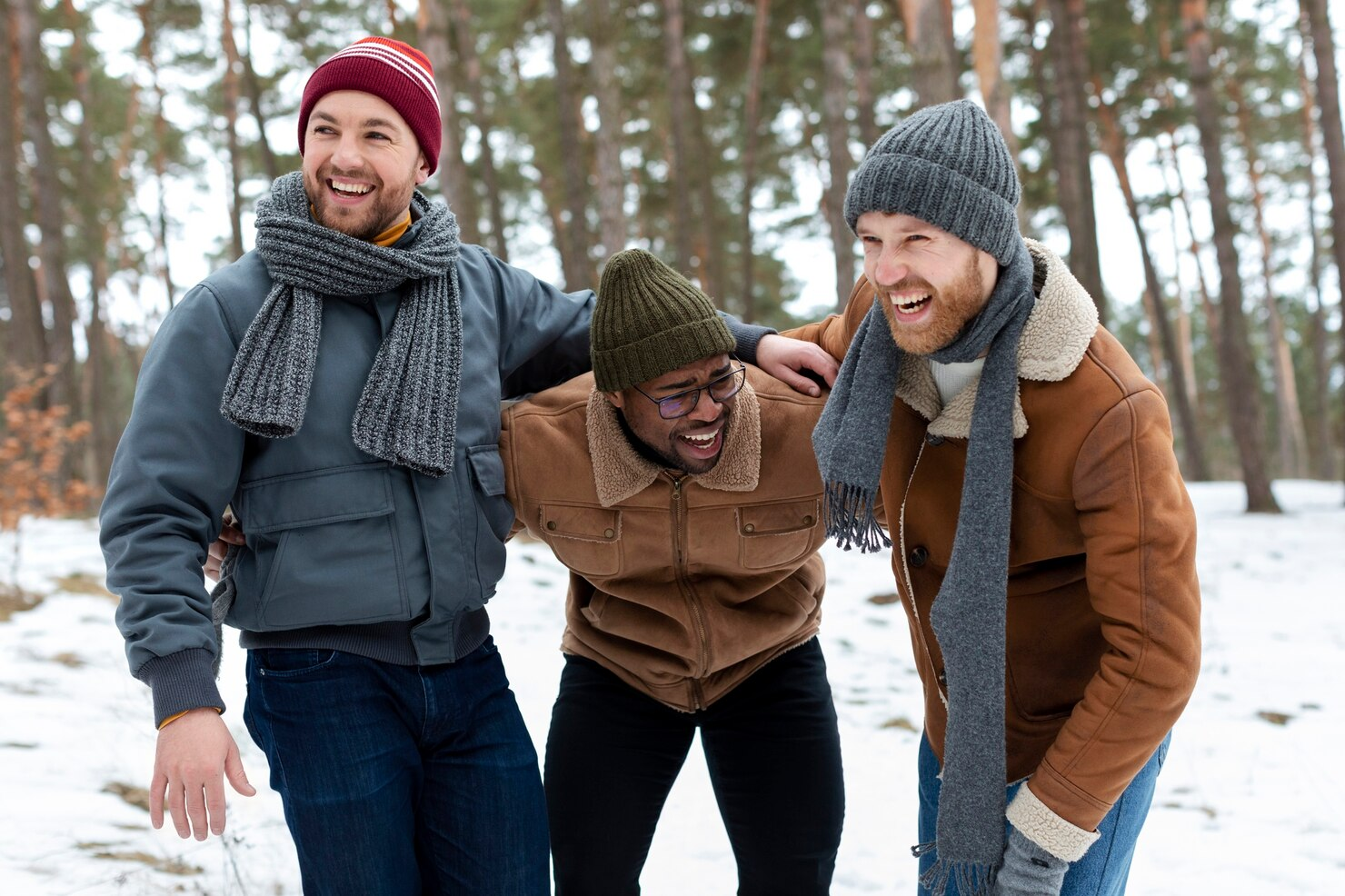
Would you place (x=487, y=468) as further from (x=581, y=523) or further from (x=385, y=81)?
(x=385, y=81)

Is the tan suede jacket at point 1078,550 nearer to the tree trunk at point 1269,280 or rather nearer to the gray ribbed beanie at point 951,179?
the gray ribbed beanie at point 951,179

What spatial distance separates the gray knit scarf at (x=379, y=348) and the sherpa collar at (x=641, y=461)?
533mm

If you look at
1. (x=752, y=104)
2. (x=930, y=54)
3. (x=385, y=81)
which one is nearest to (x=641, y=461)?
(x=385, y=81)

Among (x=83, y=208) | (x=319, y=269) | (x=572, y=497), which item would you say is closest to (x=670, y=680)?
(x=572, y=497)

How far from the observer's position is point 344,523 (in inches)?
85.5

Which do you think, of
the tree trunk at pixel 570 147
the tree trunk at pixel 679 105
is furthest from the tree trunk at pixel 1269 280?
the tree trunk at pixel 570 147

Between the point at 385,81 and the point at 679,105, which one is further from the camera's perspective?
the point at 679,105

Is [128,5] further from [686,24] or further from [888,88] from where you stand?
[888,88]

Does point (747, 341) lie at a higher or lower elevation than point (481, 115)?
lower

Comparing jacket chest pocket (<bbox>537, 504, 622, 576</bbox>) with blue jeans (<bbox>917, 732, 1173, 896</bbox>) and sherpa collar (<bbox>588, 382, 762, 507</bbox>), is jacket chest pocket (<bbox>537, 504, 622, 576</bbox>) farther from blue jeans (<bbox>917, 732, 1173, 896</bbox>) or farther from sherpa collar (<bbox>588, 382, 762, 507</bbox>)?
blue jeans (<bbox>917, 732, 1173, 896</bbox>)

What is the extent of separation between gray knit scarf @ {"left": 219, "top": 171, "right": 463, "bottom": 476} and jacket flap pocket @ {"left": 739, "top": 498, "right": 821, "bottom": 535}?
91 centimetres

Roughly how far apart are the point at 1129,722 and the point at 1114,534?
0.37 metres

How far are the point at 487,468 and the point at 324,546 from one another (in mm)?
445

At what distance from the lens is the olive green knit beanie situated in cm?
264
